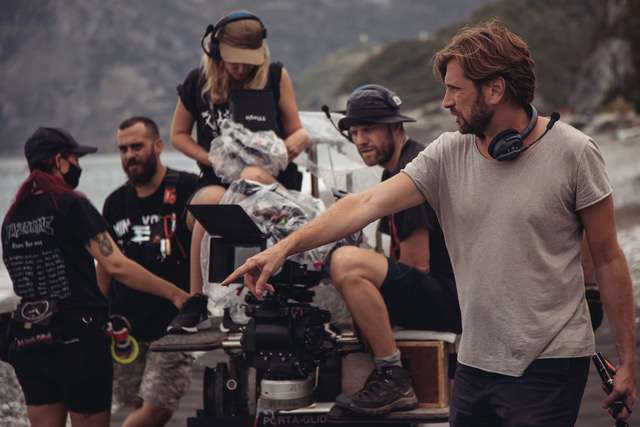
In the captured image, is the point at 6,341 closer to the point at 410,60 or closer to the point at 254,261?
the point at 254,261

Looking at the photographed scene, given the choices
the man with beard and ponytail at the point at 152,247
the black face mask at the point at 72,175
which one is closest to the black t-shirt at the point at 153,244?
the man with beard and ponytail at the point at 152,247

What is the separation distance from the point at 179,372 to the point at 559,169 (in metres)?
3.72

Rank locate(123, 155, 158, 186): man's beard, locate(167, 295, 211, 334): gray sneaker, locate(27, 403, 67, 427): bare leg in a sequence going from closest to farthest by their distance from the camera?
locate(27, 403, 67, 427): bare leg, locate(167, 295, 211, 334): gray sneaker, locate(123, 155, 158, 186): man's beard

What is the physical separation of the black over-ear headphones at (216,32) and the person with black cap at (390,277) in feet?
3.16

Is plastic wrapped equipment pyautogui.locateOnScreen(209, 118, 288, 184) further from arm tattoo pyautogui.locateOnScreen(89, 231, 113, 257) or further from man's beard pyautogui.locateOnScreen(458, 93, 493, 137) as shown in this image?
man's beard pyautogui.locateOnScreen(458, 93, 493, 137)

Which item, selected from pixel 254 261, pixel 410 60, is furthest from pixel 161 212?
Result: pixel 410 60

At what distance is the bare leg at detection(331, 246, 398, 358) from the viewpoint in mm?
3990

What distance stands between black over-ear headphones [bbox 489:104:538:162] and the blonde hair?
2556 mm

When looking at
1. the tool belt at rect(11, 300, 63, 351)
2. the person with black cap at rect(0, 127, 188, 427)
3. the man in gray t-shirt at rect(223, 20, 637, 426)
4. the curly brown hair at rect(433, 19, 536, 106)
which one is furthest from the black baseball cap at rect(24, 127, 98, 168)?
the curly brown hair at rect(433, 19, 536, 106)

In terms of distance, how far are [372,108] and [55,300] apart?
2.18 m

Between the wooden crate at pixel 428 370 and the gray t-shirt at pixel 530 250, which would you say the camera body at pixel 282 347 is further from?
the gray t-shirt at pixel 530 250

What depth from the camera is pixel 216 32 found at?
4918 mm

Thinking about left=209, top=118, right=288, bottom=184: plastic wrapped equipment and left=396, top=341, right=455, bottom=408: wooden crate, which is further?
left=209, top=118, right=288, bottom=184: plastic wrapped equipment

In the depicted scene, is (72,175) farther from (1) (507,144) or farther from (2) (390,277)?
(1) (507,144)
